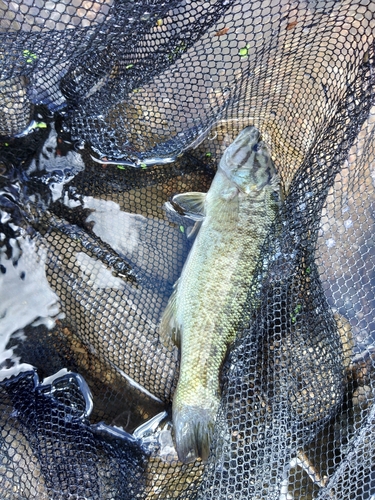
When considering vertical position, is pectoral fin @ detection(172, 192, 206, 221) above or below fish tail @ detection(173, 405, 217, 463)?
above

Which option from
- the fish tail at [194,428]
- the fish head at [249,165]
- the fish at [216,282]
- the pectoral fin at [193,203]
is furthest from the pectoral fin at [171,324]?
the fish head at [249,165]

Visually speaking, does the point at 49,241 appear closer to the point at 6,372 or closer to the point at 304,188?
the point at 6,372

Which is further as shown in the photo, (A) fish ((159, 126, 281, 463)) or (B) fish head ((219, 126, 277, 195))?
(B) fish head ((219, 126, 277, 195))

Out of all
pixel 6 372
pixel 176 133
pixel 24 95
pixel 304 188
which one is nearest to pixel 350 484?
pixel 304 188

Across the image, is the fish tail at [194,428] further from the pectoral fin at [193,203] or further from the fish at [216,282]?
the pectoral fin at [193,203]

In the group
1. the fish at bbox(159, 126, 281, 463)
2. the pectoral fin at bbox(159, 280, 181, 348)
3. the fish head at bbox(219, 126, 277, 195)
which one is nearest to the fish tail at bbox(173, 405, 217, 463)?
the fish at bbox(159, 126, 281, 463)

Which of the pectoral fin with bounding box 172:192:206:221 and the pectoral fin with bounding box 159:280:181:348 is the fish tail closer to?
the pectoral fin with bounding box 159:280:181:348

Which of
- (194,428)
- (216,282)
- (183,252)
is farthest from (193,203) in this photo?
(194,428)

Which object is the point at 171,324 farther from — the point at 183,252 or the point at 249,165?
the point at 249,165
